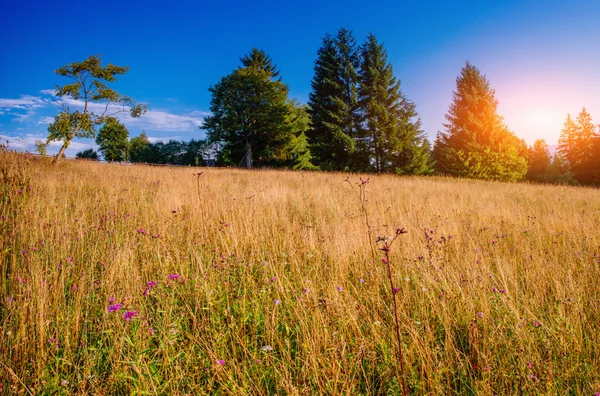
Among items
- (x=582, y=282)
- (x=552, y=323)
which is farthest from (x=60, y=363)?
(x=582, y=282)

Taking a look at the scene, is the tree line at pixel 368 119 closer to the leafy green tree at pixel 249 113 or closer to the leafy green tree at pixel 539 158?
the leafy green tree at pixel 249 113

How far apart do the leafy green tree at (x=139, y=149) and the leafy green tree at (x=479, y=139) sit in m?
71.6

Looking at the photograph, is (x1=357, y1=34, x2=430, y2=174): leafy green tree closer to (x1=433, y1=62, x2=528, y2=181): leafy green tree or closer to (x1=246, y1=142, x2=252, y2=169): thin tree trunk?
(x1=433, y1=62, x2=528, y2=181): leafy green tree

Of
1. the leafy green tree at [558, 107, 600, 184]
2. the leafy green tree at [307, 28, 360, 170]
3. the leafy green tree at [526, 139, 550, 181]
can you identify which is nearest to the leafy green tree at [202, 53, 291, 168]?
the leafy green tree at [307, 28, 360, 170]

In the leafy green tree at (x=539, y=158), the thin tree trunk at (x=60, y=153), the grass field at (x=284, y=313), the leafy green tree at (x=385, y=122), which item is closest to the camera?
the grass field at (x=284, y=313)

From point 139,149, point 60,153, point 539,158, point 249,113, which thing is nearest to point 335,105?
point 249,113

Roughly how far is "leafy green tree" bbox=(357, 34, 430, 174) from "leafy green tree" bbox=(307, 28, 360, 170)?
846 millimetres

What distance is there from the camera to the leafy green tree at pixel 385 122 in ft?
64.8

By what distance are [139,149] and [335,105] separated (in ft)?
234

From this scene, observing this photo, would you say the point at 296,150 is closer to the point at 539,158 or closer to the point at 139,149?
the point at 539,158

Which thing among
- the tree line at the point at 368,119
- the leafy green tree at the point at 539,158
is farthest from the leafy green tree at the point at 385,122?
the leafy green tree at the point at 539,158

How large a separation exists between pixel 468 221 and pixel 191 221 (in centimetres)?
469

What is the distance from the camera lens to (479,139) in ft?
70.4

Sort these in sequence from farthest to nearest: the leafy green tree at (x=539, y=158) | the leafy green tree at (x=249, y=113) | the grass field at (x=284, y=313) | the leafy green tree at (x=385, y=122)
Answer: the leafy green tree at (x=539, y=158), the leafy green tree at (x=249, y=113), the leafy green tree at (x=385, y=122), the grass field at (x=284, y=313)
